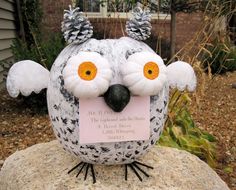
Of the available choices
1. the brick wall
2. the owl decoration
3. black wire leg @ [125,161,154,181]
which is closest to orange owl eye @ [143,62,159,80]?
the owl decoration

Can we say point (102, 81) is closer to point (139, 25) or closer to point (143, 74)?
point (143, 74)

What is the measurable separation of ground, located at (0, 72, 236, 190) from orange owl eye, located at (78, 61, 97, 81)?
6.16 feet

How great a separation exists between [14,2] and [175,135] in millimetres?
5522

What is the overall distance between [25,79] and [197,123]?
11.3ft

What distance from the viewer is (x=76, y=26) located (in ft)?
6.71

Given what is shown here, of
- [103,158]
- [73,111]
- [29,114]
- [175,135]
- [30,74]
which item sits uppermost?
[30,74]

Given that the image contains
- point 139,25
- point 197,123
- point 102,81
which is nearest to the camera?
point 102,81

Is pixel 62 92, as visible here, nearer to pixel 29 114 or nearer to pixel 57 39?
pixel 29 114

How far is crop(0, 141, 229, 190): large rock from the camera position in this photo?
2.23 m

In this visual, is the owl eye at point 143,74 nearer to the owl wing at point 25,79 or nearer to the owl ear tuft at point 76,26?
the owl ear tuft at point 76,26

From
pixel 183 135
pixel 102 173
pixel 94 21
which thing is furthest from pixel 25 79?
pixel 94 21

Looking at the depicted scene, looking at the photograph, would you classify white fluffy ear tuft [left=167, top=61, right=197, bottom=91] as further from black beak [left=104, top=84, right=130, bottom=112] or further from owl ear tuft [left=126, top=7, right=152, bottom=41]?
black beak [left=104, top=84, right=130, bottom=112]

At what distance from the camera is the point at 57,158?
100 inches

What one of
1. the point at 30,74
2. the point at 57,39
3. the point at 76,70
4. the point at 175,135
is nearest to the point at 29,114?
the point at 57,39
